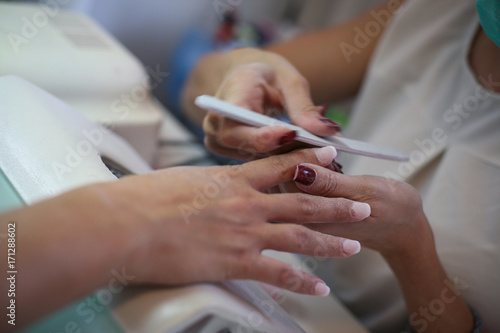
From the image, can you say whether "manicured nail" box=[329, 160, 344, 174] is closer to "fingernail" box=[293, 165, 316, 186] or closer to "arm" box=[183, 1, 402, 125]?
"fingernail" box=[293, 165, 316, 186]

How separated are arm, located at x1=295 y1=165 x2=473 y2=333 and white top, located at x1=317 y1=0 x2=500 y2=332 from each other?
53 mm

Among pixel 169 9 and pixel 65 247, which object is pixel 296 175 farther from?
pixel 169 9

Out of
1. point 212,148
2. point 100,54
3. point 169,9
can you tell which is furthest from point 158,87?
point 212,148

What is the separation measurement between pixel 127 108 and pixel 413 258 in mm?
429

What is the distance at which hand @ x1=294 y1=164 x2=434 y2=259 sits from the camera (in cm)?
40

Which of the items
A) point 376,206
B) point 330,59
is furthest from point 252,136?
point 330,59

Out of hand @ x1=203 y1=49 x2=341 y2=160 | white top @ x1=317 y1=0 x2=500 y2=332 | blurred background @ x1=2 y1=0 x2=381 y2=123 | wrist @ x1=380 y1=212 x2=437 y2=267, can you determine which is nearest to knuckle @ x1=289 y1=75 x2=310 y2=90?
hand @ x1=203 y1=49 x2=341 y2=160

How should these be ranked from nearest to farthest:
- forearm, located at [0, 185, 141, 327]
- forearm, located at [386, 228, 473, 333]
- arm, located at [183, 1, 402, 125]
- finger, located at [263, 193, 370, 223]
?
forearm, located at [0, 185, 141, 327]
finger, located at [263, 193, 370, 223]
forearm, located at [386, 228, 473, 333]
arm, located at [183, 1, 402, 125]

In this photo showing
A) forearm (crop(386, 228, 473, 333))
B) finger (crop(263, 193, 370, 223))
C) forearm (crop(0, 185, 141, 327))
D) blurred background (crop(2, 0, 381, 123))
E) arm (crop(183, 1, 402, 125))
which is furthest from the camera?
blurred background (crop(2, 0, 381, 123))

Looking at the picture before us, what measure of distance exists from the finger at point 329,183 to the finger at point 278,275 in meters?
0.08

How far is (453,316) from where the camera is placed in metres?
0.49

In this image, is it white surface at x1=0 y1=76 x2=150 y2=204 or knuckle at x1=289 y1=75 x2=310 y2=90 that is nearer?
white surface at x1=0 y1=76 x2=150 y2=204

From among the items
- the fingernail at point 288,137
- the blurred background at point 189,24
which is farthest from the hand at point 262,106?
the blurred background at point 189,24

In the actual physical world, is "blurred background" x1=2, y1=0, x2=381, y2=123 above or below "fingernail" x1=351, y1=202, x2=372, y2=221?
below
